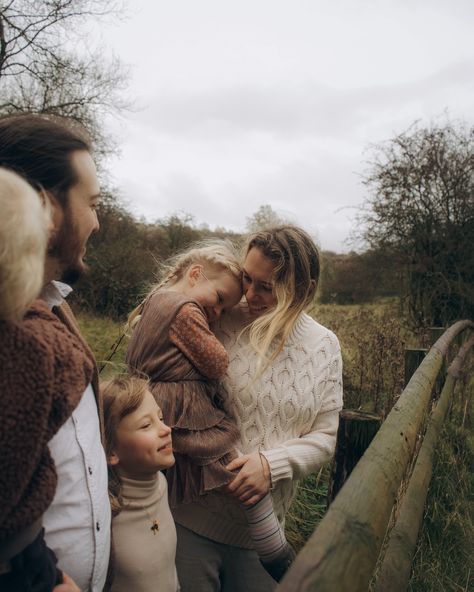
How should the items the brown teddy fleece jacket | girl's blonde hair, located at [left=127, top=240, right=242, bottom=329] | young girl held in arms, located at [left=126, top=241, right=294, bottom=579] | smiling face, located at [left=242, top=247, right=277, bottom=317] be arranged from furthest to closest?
girl's blonde hair, located at [left=127, top=240, right=242, bottom=329] → smiling face, located at [left=242, top=247, right=277, bottom=317] → young girl held in arms, located at [left=126, top=241, right=294, bottom=579] → the brown teddy fleece jacket

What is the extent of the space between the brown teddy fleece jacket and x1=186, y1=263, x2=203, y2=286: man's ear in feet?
4.20

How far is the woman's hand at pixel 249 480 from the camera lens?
1878 millimetres

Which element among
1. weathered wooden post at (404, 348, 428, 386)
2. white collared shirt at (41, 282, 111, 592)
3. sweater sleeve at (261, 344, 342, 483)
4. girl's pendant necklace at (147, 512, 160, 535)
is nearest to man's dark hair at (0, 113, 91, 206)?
white collared shirt at (41, 282, 111, 592)

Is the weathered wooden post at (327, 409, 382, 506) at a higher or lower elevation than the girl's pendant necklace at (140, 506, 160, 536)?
higher

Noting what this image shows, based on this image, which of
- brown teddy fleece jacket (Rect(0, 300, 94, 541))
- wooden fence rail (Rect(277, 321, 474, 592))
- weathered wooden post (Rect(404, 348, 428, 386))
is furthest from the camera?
weathered wooden post (Rect(404, 348, 428, 386))

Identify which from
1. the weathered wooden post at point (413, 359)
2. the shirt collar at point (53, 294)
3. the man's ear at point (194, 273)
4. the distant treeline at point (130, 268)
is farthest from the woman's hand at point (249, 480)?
the distant treeline at point (130, 268)

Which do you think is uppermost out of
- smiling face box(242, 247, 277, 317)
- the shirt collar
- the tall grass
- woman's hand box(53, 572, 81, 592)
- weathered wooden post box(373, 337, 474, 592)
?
smiling face box(242, 247, 277, 317)

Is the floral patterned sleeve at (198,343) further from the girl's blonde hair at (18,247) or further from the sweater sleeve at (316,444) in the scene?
the girl's blonde hair at (18,247)

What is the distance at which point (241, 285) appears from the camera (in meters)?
2.27

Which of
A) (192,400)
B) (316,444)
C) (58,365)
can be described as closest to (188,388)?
(192,400)

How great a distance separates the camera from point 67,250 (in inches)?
49.0

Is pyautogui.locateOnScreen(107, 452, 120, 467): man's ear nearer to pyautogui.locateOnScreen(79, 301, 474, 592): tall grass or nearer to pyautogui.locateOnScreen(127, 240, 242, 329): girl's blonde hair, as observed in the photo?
pyautogui.locateOnScreen(127, 240, 242, 329): girl's blonde hair

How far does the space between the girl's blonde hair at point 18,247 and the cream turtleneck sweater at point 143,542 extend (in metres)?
1.00

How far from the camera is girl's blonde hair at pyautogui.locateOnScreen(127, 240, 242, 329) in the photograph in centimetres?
227
